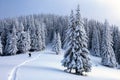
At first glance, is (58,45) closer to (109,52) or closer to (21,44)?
(21,44)

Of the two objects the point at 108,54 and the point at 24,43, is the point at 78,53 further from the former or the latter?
the point at 24,43

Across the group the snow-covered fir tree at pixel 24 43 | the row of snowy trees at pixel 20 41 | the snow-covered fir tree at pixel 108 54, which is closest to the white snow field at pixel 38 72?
the snow-covered fir tree at pixel 108 54

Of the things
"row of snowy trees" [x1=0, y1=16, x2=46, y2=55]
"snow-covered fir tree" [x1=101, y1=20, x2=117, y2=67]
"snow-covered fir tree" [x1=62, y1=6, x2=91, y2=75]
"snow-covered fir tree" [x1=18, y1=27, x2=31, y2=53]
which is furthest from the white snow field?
"snow-covered fir tree" [x1=18, y1=27, x2=31, y2=53]

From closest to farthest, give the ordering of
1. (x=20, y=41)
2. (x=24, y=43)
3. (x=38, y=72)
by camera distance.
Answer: (x=38, y=72) < (x=24, y=43) < (x=20, y=41)

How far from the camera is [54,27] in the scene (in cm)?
16688

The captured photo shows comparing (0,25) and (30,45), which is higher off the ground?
(0,25)

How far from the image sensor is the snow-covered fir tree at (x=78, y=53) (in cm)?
3791

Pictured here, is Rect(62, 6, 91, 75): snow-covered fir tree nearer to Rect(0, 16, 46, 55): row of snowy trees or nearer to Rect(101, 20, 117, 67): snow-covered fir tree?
Rect(101, 20, 117, 67): snow-covered fir tree

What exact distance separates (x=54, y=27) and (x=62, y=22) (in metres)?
8.87

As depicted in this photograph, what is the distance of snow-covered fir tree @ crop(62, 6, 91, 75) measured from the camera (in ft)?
124

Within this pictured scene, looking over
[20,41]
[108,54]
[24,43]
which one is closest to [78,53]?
[108,54]

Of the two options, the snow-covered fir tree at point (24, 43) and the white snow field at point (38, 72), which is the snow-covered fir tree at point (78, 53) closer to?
the white snow field at point (38, 72)

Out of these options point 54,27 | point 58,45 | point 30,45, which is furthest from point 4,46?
point 54,27

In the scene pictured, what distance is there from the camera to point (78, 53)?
38.2 m
